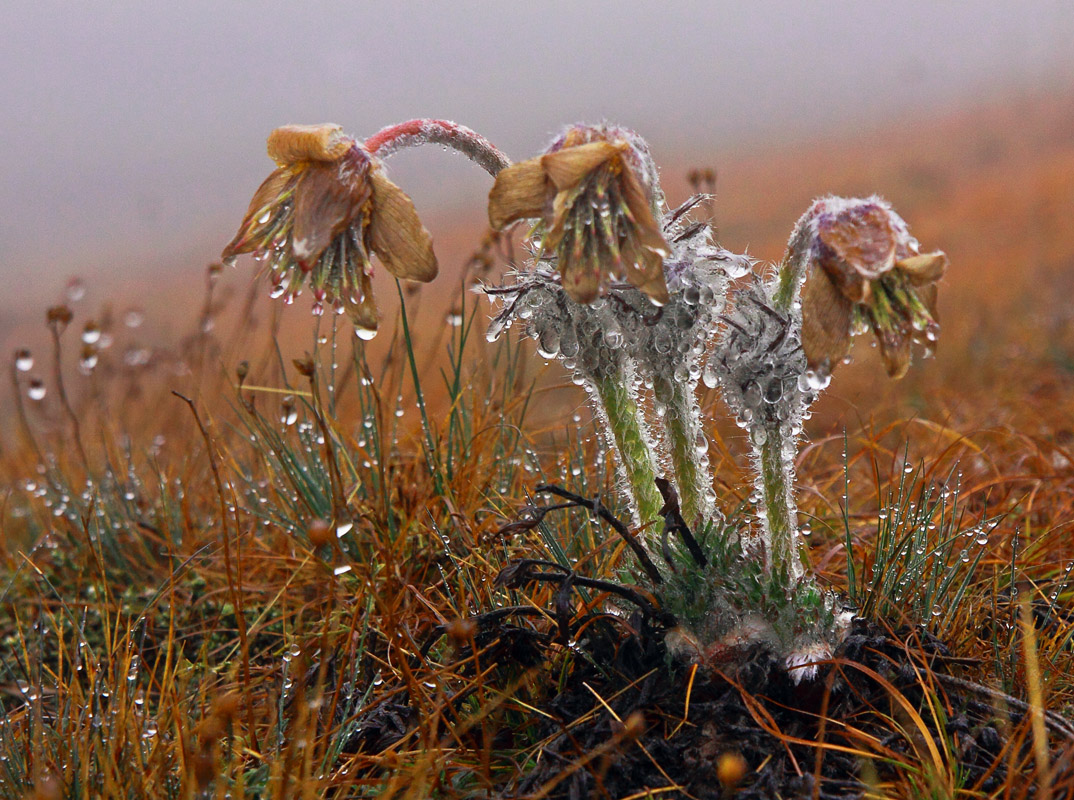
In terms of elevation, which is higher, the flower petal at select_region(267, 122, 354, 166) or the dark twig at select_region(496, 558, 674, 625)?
the flower petal at select_region(267, 122, 354, 166)

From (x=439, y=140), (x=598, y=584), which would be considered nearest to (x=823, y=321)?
(x=598, y=584)

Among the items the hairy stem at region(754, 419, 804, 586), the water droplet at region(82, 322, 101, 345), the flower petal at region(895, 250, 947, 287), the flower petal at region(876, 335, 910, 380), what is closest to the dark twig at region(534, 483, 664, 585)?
the hairy stem at region(754, 419, 804, 586)

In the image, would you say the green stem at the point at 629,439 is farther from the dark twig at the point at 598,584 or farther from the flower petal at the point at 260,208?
the flower petal at the point at 260,208

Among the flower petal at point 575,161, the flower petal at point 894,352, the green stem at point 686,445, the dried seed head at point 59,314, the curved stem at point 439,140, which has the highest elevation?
the curved stem at point 439,140

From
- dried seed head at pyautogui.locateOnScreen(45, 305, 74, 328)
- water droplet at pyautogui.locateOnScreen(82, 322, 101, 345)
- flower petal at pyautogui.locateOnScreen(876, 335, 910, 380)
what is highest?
dried seed head at pyautogui.locateOnScreen(45, 305, 74, 328)

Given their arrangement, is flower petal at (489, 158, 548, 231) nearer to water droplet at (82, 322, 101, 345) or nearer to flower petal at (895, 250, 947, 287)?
flower petal at (895, 250, 947, 287)

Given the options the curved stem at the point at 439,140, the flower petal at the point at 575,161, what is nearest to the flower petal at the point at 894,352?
the flower petal at the point at 575,161

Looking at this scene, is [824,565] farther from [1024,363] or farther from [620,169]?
[1024,363]
